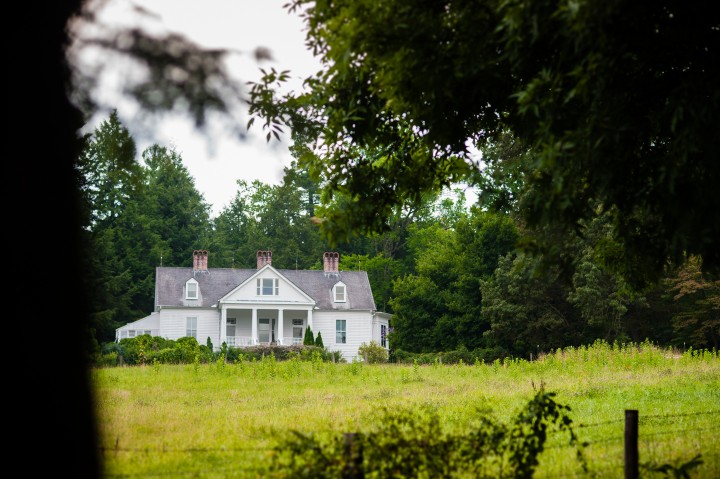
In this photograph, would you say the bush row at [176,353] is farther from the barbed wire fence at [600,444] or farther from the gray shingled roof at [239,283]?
the barbed wire fence at [600,444]

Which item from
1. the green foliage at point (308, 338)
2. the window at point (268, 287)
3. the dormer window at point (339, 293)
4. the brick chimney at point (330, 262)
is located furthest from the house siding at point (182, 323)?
the brick chimney at point (330, 262)

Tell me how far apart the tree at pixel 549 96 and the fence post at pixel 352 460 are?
107 inches

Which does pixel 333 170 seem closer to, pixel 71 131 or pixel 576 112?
pixel 576 112

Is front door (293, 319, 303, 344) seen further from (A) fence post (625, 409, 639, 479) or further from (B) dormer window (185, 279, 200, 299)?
(A) fence post (625, 409, 639, 479)

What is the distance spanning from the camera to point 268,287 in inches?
1770

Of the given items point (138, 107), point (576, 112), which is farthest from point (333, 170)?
point (138, 107)

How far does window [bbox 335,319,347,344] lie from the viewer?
4628 cm

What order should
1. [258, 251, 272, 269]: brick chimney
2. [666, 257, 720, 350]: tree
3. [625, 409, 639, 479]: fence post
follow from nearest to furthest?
1. [625, 409, 639, 479]: fence post
2. [666, 257, 720, 350]: tree
3. [258, 251, 272, 269]: brick chimney

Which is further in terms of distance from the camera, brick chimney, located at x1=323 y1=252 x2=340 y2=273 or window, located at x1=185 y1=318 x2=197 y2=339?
brick chimney, located at x1=323 y1=252 x2=340 y2=273

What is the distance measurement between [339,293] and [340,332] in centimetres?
246

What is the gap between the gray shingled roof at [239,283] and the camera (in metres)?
45.0

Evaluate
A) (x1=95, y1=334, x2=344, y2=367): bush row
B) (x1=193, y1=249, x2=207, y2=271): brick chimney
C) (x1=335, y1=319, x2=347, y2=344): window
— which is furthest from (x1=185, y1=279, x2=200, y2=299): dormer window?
(x1=335, y1=319, x2=347, y2=344): window

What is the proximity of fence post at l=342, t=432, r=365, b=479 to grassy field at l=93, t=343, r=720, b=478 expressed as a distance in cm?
94

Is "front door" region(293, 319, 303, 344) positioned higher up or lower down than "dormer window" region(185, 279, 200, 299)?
lower down
